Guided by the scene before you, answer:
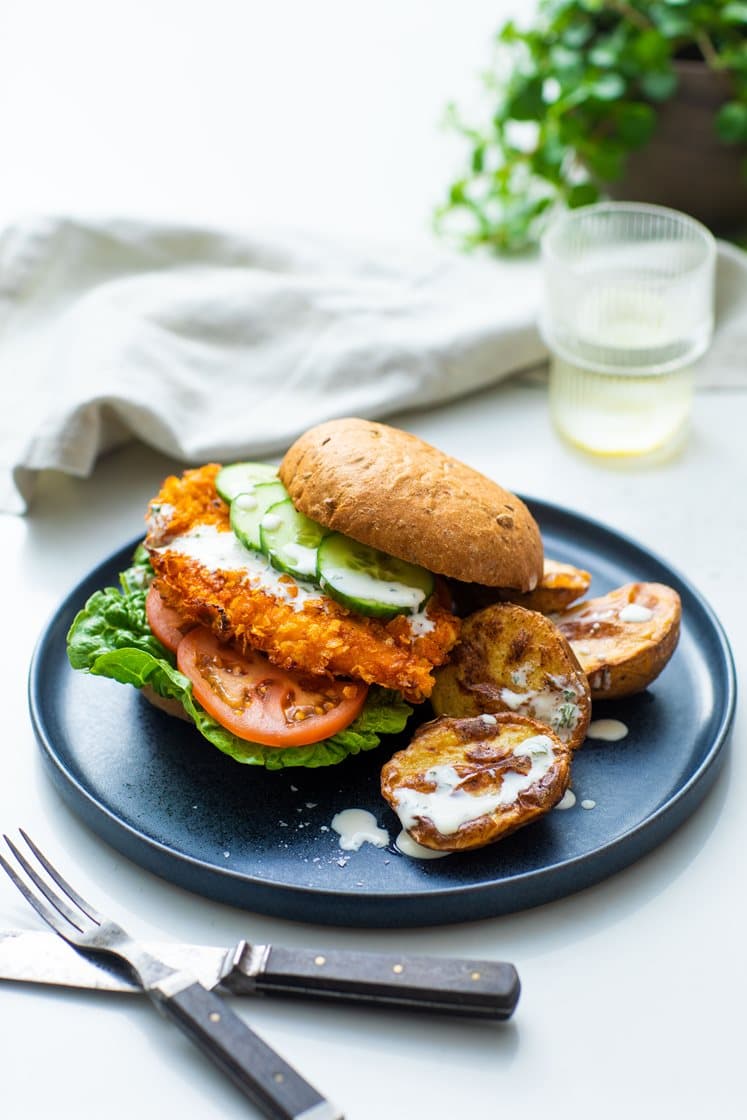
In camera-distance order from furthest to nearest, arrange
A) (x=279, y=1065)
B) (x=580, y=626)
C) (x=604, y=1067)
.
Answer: (x=580, y=626)
(x=604, y=1067)
(x=279, y=1065)

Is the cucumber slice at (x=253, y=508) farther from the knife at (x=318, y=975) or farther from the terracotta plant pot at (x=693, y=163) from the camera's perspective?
the terracotta plant pot at (x=693, y=163)

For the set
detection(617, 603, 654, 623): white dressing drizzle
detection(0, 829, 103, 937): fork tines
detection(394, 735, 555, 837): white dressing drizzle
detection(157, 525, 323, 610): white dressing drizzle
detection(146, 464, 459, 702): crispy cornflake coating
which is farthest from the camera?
detection(617, 603, 654, 623): white dressing drizzle

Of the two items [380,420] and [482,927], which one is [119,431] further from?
[482,927]

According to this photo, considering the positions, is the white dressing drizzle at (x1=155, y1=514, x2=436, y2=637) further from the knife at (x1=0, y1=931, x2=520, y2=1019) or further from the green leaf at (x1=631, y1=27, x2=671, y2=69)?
the green leaf at (x1=631, y1=27, x2=671, y2=69)

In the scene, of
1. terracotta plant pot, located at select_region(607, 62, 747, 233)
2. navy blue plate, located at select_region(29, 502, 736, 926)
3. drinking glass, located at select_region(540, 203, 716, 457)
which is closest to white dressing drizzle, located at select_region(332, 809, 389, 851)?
navy blue plate, located at select_region(29, 502, 736, 926)

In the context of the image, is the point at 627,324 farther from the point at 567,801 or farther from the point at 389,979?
the point at 389,979

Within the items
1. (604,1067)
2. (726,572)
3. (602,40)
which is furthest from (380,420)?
(604,1067)

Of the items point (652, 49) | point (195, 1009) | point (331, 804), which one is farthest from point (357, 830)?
point (652, 49)
